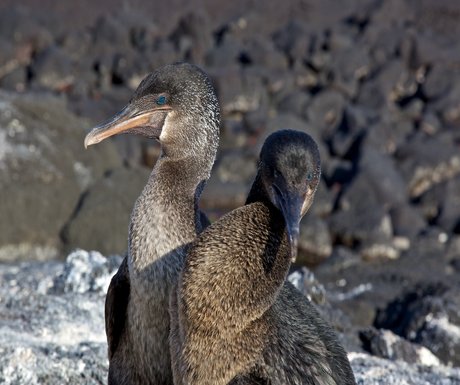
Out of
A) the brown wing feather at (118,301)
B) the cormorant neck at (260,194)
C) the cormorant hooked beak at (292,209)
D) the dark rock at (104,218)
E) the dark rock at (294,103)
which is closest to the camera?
the cormorant hooked beak at (292,209)

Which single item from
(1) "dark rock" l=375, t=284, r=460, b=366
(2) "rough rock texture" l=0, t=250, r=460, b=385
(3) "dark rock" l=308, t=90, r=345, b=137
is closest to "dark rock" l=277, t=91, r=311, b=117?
(3) "dark rock" l=308, t=90, r=345, b=137

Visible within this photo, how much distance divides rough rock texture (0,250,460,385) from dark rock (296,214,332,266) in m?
5.74

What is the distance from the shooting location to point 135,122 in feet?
16.9

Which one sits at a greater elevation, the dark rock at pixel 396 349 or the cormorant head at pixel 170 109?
the cormorant head at pixel 170 109

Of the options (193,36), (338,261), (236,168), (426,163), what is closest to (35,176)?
(338,261)

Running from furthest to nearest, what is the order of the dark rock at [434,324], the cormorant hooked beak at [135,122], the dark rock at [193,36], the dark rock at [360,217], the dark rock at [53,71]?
the dark rock at [193,36] → the dark rock at [53,71] → the dark rock at [360,217] → the dark rock at [434,324] → the cormorant hooked beak at [135,122]

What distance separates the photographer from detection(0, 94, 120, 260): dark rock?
38.4ft

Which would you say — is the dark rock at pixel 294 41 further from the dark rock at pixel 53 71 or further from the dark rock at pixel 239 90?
the dark rock at pixel 53 71

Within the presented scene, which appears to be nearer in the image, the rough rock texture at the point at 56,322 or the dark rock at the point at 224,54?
the rough rock texture at the point at 56,322

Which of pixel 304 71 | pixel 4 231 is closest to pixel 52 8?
pixel 304 71

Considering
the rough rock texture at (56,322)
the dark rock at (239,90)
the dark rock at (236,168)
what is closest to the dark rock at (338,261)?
the dark rock at (236,168)

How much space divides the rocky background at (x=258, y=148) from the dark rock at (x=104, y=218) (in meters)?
0.02

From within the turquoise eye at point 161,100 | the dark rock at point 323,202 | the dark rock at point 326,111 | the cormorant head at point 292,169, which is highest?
the dark rock at point 326,111

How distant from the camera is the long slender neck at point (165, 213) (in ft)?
16.1
